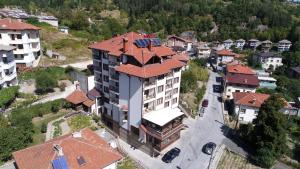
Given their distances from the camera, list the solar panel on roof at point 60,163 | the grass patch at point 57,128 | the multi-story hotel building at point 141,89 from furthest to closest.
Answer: the grass patch at point 57,128 → the multi-story hotel building at point 141,89 → the solar panel on roof at point 60,163

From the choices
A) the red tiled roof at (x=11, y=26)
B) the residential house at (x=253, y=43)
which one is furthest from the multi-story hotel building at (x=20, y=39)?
the residential house at (x=253, y=43)

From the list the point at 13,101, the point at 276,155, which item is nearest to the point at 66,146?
the point at 13,101

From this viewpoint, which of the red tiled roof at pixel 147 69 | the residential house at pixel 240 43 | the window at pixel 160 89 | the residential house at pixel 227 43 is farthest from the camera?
the residential house at pixel 240 43

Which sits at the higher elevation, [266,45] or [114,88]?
[114,88]

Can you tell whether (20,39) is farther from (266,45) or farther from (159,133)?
(266,45)

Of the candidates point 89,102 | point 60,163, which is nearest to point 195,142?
point 89,102

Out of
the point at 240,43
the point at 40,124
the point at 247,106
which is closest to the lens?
the point at 40,124

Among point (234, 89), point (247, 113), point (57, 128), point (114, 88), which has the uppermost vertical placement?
point (114, 88)

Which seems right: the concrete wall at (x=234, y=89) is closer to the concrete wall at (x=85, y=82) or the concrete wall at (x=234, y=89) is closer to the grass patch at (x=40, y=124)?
the concrete wall at (x=85, y=82)
